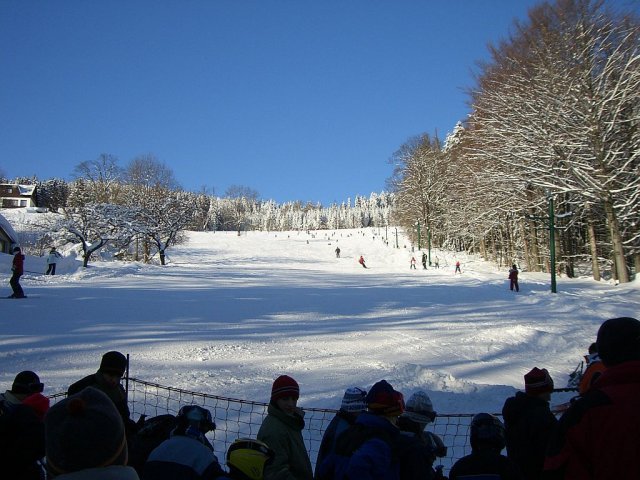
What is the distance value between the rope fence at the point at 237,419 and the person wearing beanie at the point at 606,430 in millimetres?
3903

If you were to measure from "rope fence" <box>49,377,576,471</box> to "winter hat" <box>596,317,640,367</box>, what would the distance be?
13.0 feet

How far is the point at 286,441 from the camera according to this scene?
367 cm

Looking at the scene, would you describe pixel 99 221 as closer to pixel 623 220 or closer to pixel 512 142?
pixel 512 142

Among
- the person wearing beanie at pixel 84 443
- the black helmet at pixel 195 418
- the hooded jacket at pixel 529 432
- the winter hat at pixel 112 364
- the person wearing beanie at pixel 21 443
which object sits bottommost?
the hooded jacket at pixel 529 432

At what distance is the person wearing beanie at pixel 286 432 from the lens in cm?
362

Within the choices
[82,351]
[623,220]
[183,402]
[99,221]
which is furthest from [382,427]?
[99,221]

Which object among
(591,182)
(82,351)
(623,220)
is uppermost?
(591,182)

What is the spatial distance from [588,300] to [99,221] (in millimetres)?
34168

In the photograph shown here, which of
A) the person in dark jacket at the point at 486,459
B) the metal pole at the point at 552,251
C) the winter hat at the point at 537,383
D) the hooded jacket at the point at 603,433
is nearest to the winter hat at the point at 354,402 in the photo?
the person in dark jacket at the point at 486,459

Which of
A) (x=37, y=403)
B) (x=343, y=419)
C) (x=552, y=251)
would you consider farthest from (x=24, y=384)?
(x=552, y=251)

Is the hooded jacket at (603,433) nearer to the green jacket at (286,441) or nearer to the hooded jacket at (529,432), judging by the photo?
the hooded jacket at (529,432)

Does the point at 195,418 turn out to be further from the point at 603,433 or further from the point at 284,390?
the point at 603,433

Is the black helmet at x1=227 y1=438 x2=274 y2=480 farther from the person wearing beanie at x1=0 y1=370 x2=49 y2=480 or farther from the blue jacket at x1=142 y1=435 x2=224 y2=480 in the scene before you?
the person wearing beanie at x1=0 y1=370 x2=49 y2=480

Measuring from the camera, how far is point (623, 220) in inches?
1042
